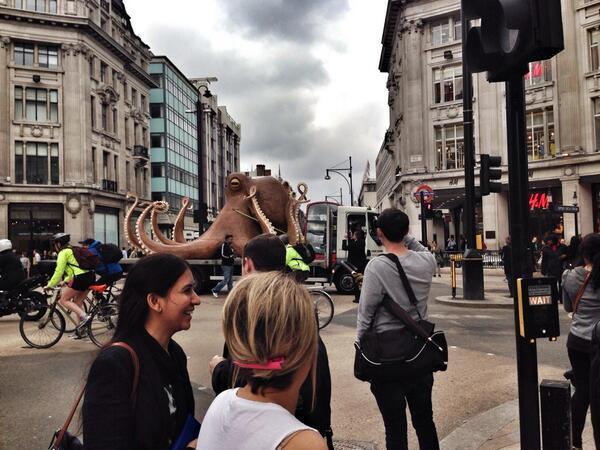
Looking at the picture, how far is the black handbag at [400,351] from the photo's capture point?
335 centimetres

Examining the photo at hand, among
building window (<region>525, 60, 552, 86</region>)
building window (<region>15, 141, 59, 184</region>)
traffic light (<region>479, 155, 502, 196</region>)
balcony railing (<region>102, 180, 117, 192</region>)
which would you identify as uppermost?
building window (<region>525, 60, 552, 86</region>)

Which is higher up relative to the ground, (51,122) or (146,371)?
(51,122)

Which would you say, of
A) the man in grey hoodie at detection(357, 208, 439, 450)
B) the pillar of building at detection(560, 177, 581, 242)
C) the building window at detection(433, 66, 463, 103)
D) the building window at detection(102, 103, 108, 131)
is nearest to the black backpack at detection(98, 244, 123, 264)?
the man in grey hoodie at detection(357, 208, 439, 450)

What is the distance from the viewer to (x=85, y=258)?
909 centimetres

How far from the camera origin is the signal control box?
296cm

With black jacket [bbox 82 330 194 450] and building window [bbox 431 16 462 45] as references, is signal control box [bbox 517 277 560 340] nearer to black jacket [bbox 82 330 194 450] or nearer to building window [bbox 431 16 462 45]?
black jacket [bbox 82 330 194 450]

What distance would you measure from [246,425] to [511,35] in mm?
2628

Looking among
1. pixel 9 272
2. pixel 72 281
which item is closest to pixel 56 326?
pixel 72 281

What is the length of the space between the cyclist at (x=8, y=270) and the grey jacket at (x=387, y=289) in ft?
30.8

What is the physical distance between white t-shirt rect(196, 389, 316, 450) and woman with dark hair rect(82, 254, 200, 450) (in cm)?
38

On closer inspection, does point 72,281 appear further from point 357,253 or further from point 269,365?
point 269,365

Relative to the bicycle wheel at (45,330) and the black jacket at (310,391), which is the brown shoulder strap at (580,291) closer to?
the black jacket at (310,391)

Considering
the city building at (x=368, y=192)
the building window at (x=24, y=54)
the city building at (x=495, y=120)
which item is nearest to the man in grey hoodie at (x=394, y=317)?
the city building at (x=495, y=120)

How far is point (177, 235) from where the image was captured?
736 inches
